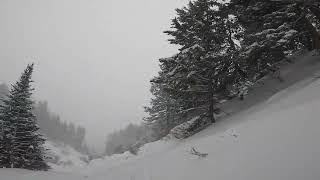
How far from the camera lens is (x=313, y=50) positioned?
16.2 m

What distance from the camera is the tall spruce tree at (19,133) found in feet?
65.8

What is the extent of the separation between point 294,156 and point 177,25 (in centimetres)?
1246

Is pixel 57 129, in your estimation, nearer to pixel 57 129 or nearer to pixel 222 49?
pixel 57 129

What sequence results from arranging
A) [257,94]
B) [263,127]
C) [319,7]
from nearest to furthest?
1. [263,127]
2. [319,7]
3. [257,94]

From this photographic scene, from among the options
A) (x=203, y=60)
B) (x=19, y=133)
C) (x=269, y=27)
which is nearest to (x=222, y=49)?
(x=203, y=60)

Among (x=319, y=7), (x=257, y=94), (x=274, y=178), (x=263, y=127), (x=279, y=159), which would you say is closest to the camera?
(x=274, y=178)

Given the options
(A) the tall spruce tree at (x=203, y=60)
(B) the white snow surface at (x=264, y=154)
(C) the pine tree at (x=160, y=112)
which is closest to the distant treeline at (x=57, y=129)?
(C) the pine tree at (x=160, y=112)

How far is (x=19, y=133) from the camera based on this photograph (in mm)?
20719

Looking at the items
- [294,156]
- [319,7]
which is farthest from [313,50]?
[294,156]

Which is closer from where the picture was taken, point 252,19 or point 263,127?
point 263,127

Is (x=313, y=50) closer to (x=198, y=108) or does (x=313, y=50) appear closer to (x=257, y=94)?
(x=257, y=94)

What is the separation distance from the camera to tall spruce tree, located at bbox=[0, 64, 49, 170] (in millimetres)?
20062

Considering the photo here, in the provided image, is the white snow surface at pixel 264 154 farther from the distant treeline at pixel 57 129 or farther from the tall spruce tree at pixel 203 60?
the distant treeline at pixel 57 129

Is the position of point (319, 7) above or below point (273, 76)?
above
